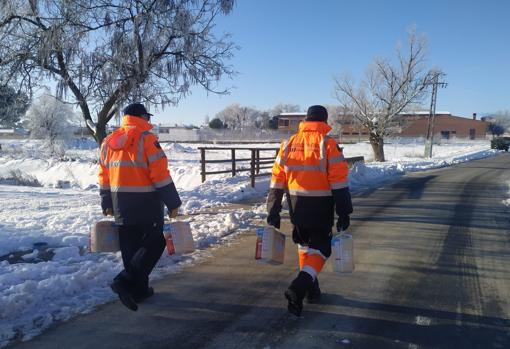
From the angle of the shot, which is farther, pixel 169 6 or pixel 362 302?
pixel 169 6

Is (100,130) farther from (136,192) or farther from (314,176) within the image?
(314,176)

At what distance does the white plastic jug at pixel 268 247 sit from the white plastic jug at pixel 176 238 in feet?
2.44

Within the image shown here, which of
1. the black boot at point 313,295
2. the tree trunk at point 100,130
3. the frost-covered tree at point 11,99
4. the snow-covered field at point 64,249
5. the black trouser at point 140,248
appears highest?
the frost-covered tree at point 11,99

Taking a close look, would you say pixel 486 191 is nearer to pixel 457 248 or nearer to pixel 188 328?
pixel 457 248

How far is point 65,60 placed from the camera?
10984mm

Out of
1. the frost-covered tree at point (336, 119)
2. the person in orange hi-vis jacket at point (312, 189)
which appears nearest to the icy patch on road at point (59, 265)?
the person in orange hi-vis jacket at point (312, 189)

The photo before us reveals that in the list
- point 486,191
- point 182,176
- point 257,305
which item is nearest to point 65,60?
point 182,176

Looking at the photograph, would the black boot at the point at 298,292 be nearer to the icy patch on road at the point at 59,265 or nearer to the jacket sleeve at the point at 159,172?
the jacket sleeve at the point at 159,172

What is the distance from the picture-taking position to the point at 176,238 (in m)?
4.52

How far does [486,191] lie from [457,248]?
8.67m

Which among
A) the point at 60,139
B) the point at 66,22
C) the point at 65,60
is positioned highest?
the point at 66,22

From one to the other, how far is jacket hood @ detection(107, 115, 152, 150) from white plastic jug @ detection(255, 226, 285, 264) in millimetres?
1541

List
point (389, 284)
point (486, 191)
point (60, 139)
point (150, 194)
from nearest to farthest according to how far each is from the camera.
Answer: point (150, 194), point (389, 284), point (486, 191), point (60, 139)

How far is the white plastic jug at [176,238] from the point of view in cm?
451
